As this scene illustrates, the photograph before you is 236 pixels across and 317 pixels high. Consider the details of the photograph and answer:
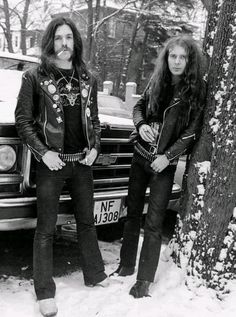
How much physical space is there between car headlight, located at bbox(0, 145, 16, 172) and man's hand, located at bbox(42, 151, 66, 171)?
42 centimetres

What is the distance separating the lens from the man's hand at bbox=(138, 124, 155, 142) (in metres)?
3.02

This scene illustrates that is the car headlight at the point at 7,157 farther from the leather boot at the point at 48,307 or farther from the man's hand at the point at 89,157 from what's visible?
the leather boot at the point at 48,307

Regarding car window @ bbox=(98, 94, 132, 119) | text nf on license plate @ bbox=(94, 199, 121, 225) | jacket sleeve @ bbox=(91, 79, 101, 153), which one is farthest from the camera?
car window @ bbox=(98, 94, 132, 119)

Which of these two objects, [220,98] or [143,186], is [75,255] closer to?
[143,186]

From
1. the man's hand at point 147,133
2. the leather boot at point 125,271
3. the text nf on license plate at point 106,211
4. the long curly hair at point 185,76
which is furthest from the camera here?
the text nf on license plate at point 106,211

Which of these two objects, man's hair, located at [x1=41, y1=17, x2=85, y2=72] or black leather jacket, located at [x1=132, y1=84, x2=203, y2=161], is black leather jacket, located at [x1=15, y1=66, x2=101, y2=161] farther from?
black leather jacket, located at [x1=132, y1=84, x2=203, y2=161]

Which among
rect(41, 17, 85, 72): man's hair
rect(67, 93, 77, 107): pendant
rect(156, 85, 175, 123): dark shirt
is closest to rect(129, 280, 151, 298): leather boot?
rect(156, 85, 175, 123): dark shirt

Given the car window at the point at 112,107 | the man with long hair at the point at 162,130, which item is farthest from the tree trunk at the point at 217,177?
the car window at the point at 112,107

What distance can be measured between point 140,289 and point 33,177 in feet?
3.68

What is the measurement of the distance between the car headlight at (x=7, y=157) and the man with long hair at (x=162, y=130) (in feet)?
2.89

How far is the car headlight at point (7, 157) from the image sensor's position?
3.11 meters

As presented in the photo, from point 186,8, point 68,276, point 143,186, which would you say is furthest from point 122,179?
point 186,8

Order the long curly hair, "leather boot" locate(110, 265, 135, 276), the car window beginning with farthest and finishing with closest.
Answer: the car window < "leather boot" locate(110, 265, 135, 276) < the long curly hair

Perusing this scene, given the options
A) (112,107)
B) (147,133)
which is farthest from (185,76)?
(112,107)
